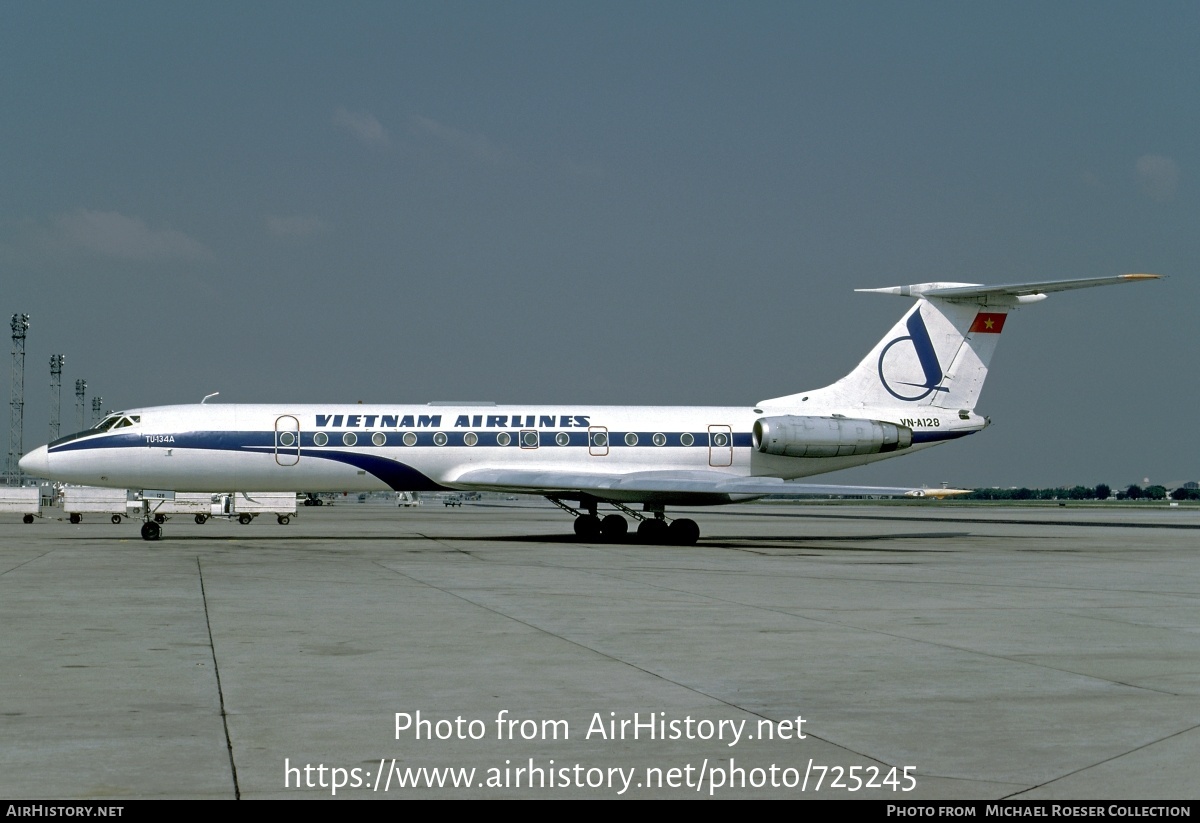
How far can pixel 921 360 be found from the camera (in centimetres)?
2980

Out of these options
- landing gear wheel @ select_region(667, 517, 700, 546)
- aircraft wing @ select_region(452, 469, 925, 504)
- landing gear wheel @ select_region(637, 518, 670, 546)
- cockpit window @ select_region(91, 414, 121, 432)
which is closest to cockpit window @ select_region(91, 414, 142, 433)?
cockpit window @ select_region(91, 414, 121, 432)

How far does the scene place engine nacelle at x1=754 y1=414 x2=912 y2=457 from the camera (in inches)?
1105

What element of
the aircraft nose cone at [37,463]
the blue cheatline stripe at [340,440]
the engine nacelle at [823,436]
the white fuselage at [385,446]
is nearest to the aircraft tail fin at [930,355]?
the engine nacelle at [823,436]

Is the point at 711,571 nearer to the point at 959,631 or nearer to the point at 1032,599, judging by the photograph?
the point at 1032,599

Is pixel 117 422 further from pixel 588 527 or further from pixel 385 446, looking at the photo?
pixel 588 527

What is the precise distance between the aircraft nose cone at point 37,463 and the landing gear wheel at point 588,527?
39.8ft

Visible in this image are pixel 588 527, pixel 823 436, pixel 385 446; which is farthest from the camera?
pixel 588 527

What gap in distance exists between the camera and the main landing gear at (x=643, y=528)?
2733 centimetres

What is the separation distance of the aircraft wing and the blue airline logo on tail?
5.11 m

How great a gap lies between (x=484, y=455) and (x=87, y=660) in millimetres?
18876

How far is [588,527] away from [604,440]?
2282 millimetres

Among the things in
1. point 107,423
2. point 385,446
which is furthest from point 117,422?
point 385,446

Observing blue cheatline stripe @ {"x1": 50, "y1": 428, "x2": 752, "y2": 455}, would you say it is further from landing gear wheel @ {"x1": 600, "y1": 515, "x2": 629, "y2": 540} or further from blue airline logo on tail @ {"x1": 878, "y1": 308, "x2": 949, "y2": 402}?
blue airline logo on tail @ {"x1": 878, "y1": 308, "x2": 949, "y2": 402}
